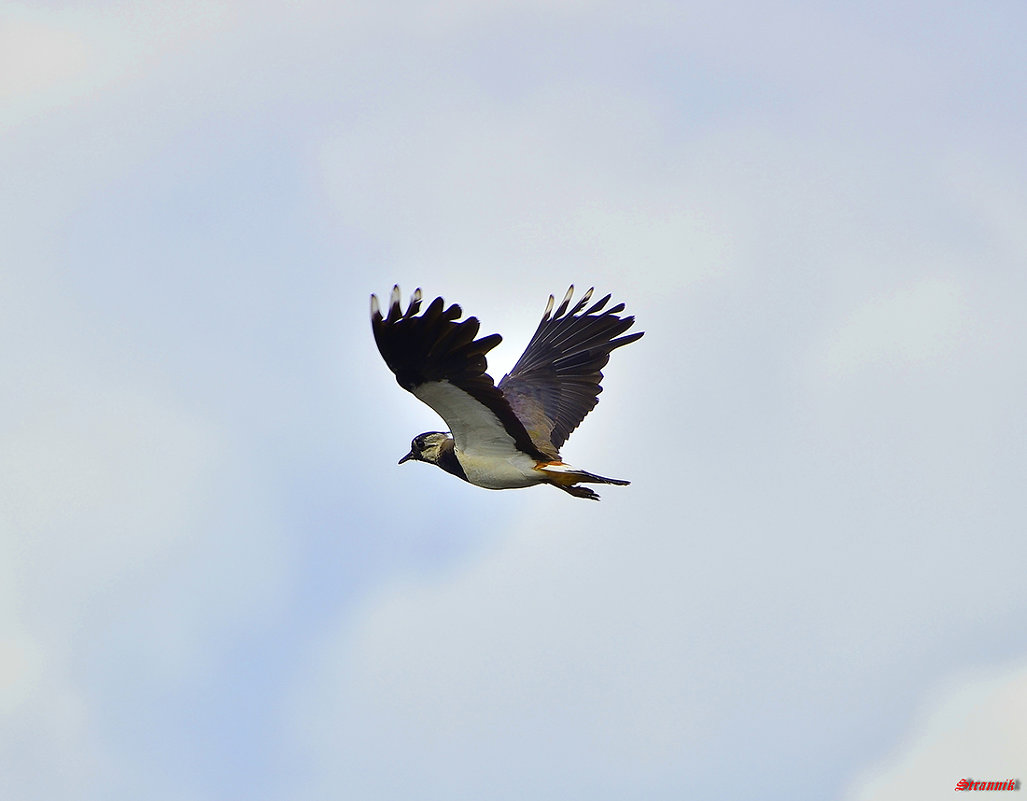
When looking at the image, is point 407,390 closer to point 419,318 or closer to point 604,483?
point 419,318

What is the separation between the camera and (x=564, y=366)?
2538 cm

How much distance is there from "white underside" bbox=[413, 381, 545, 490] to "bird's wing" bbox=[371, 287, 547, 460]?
0.01 meters

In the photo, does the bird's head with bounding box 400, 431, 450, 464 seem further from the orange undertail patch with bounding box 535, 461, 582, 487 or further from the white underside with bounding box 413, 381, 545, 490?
the orange undertail patch with bounding box 535, 461, 582, 487

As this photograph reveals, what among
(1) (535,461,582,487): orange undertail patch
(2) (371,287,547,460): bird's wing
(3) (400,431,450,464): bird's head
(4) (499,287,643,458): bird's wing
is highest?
(4) (499,287,643,458): bird's wing

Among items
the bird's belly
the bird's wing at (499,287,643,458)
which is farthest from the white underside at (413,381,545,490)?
the bird's wing at (499,287,643,458)

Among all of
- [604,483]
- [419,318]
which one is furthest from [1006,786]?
[419,318]

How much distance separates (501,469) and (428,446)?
1469mm

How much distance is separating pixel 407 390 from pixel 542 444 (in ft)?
10.5

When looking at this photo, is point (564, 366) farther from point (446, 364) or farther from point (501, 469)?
point (446, 364)

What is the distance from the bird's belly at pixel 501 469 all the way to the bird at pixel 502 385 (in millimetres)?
14

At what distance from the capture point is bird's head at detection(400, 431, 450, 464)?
22.9 meters

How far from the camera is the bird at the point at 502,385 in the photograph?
1961cm

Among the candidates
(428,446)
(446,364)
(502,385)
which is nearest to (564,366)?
(502,385)

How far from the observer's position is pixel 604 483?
2061 cm
